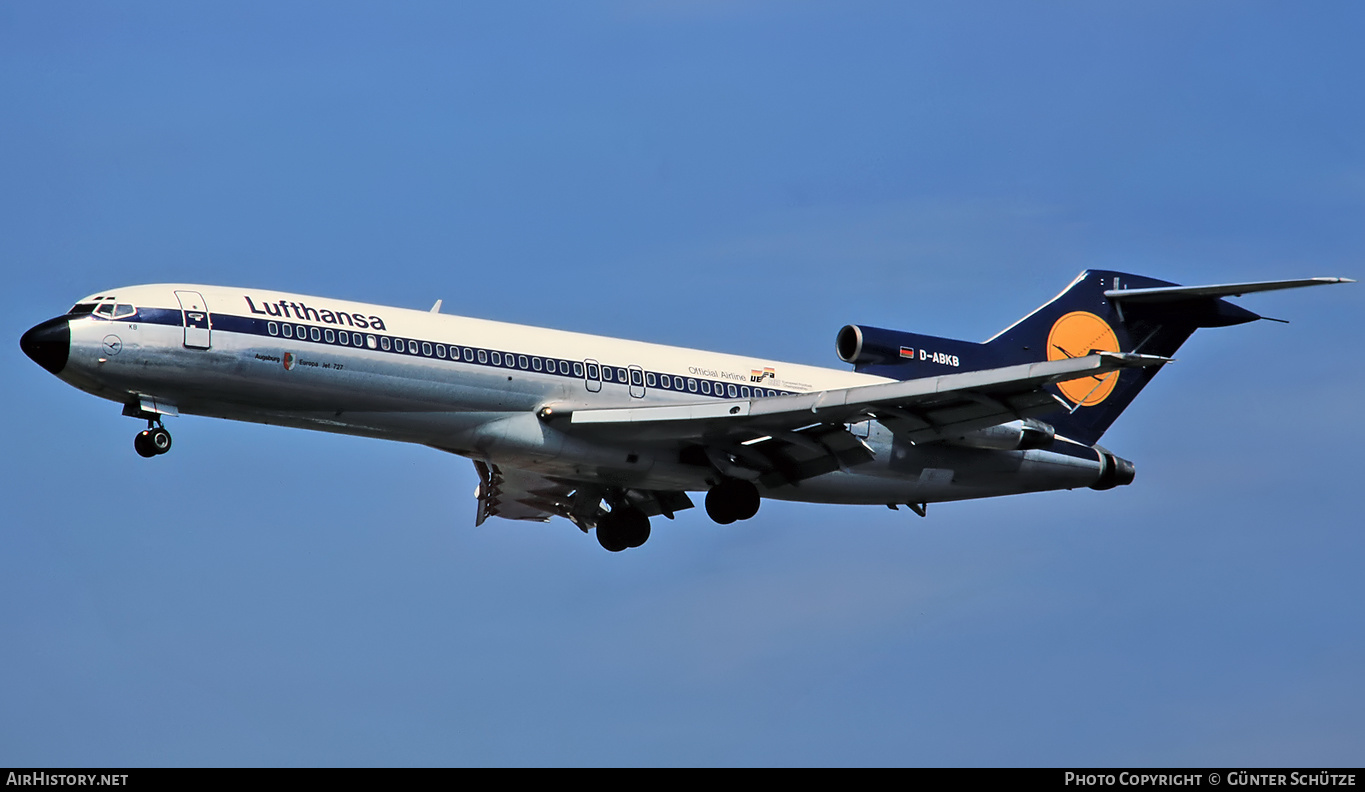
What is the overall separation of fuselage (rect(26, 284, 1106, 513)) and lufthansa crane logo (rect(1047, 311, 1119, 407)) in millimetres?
3789

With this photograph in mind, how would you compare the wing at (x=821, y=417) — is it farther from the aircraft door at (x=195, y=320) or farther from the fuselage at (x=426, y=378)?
the aircraft door at (x=195, y=320)

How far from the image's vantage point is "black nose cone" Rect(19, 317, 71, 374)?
1087 inches

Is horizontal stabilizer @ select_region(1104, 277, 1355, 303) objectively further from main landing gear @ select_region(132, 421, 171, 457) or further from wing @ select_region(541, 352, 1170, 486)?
main landing gear @ select_region(132, 421, 171, 457)

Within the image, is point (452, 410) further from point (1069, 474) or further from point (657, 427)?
point (1069, 474)

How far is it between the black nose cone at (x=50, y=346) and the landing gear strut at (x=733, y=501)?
1158 centimetres

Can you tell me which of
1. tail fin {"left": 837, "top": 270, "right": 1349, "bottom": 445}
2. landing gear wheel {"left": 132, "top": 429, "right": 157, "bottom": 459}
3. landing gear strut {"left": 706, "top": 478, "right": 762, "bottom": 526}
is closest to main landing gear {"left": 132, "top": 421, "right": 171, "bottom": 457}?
landing gear wheel {"left": 132, "top": 429, "right": 157, "bottom": 459}

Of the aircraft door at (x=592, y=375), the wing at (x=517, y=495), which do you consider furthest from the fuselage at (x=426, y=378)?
the wing at (x=517, y=495)

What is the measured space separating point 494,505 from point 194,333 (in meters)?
9.16

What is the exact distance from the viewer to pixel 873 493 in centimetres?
3422

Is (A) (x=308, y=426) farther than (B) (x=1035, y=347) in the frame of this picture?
No

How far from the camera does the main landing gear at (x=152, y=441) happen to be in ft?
93.6

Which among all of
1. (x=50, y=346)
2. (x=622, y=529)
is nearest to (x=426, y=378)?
(x=50, y=346)
